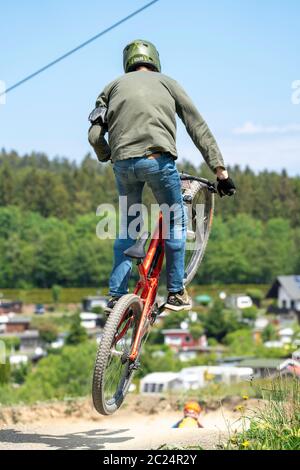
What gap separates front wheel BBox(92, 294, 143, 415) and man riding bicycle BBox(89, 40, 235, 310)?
172 millimetres

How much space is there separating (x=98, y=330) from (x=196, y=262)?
397ft

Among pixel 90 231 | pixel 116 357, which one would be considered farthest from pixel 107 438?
pixel 90 231

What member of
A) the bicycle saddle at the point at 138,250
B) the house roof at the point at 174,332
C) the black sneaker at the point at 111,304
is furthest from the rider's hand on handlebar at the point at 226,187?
the house roof at the point at 174,332

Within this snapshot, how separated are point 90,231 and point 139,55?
162 m

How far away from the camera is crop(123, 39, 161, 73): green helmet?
6.79 metres

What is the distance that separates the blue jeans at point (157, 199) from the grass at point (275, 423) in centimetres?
105

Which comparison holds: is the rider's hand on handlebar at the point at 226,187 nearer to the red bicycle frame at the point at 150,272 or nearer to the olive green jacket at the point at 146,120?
the olive green jacket at the point at 146,120

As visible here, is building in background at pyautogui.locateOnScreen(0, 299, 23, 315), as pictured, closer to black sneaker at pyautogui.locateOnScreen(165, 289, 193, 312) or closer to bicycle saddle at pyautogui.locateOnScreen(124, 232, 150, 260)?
black sneaker at pyautogui.locateOnScreen(165, 289, 193, 312)

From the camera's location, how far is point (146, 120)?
652 cm

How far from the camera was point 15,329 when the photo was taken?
131 m

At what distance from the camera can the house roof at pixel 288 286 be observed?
147650 mm

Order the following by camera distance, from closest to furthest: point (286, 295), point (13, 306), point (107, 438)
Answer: point (107, 438), point (286, 295), point (13, 306)

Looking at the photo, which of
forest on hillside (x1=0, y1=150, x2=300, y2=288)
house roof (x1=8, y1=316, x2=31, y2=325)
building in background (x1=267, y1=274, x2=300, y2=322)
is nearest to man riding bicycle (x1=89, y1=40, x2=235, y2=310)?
house roof (x1=8, y1=316, x2=31, y2=325)

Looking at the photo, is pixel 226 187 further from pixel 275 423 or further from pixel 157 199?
pixel 275 423
